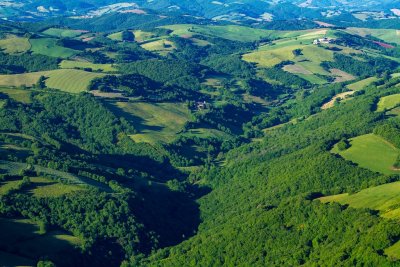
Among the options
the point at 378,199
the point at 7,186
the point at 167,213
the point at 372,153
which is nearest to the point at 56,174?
the point at 7,186

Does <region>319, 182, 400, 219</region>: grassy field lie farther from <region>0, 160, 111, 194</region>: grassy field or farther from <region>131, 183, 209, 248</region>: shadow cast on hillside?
<region>0, 160, 111, 194</region>: grassy field

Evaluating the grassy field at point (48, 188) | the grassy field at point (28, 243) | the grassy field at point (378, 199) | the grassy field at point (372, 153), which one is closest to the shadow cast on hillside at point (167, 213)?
the grassy field at point (48, 188)

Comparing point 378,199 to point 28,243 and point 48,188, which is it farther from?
point 48,188

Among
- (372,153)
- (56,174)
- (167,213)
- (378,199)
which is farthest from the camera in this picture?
(372,153)

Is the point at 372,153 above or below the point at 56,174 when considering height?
above

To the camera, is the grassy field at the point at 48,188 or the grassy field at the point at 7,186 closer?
the grassy field at the point at 7,186

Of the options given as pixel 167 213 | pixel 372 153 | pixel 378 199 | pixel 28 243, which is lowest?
pixel 167 213

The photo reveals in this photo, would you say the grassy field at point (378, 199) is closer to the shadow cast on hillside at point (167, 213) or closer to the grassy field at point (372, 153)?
the grassy field at point (372, 153)

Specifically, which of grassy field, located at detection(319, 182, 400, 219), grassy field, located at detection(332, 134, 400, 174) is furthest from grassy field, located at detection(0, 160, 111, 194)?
grassy field, located at detection(332, 134, 400, 174)
